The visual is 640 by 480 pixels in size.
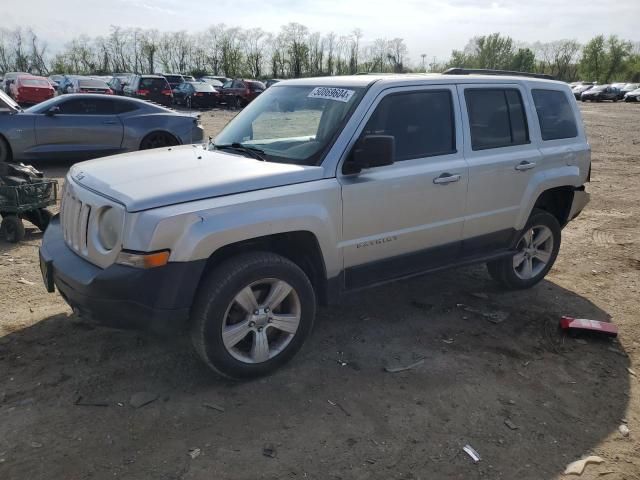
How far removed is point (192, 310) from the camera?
3.23m

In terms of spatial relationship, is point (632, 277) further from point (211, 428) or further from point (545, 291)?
point (211, 428)

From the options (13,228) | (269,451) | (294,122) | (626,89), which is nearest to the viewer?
(269,451)

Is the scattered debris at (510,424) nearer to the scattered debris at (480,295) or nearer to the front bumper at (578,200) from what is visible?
the scattered debris at (480,295)

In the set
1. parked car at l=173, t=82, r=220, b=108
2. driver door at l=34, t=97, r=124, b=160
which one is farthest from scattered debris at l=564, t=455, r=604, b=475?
parked car at l=173, t=82, r=220, b=108

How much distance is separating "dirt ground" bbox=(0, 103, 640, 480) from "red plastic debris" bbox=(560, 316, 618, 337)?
9 cm

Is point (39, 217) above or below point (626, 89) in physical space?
below

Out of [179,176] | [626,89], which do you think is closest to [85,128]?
[179,176]

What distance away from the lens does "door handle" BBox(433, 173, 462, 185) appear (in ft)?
13.4

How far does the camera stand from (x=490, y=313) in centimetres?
475

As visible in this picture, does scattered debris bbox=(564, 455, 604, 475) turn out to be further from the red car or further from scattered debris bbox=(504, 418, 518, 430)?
the red car

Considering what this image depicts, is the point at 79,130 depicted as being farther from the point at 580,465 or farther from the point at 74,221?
the point at 580,465

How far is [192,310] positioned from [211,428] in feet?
2.25

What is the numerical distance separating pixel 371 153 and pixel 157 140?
27.8 ft

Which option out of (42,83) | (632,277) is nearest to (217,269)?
(632,277)
